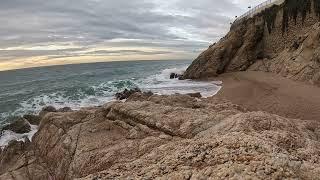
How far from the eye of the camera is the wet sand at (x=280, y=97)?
1684 centimetres

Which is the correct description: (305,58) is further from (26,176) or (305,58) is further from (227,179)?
(227,179)

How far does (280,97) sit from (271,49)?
1652cm

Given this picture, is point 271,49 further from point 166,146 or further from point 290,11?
point 166,146

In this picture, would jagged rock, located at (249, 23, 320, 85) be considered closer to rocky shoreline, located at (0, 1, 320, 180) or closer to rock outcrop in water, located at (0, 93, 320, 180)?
rocky shoreline, located at (0, 1, 320, 180)

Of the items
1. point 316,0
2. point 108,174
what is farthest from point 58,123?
point 316,0

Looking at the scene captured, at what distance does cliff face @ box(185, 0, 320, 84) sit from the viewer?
85.4 feet

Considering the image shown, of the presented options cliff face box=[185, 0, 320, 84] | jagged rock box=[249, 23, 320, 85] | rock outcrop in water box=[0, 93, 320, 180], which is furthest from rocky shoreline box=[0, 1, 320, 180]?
cliff face box=[185, 0, 320, 84]

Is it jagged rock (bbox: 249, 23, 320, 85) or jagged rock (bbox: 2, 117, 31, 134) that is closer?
jagged rock (bbox: 2, 117, 31, 134)

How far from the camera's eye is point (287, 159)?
164 inches

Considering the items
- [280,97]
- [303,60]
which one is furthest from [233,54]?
[280,97]

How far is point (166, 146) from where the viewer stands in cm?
563

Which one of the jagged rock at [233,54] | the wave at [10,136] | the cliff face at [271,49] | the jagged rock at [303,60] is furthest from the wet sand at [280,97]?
the wave at [10,136]

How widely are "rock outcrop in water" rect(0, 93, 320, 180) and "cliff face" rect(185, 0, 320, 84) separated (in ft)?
56.2

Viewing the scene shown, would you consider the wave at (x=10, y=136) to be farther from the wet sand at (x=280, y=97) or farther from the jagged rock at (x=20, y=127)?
the wet sand at (x=280, y=97)
